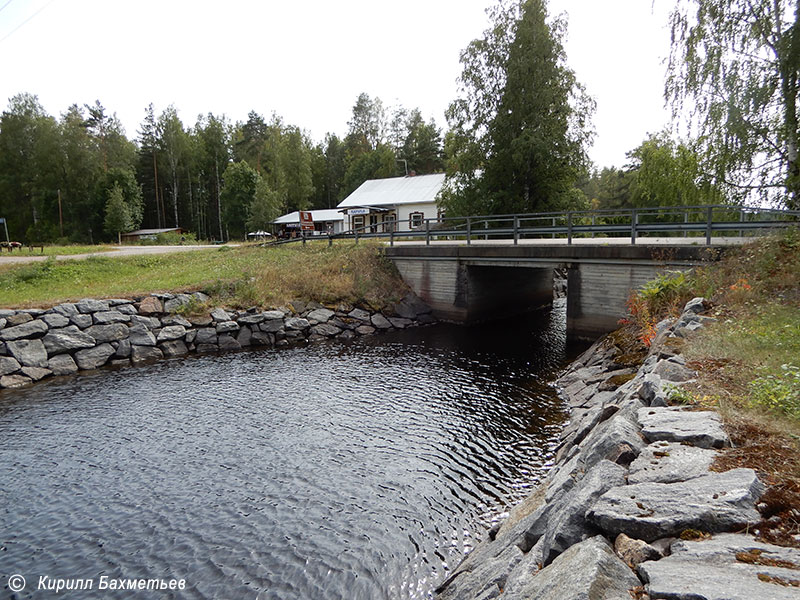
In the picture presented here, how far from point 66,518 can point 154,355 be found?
1047 cm

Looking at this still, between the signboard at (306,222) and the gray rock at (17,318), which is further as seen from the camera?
the signboard at (306,222)

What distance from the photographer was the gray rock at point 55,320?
15.9m

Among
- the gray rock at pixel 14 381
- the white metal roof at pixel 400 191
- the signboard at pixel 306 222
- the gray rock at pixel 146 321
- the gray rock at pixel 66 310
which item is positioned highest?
the white metal roof at pixel 400 191

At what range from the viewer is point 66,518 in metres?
7.38

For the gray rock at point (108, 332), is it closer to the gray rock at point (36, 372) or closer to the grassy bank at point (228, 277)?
the gray rock at point (36, 372)

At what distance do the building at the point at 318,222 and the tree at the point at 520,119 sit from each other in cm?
2500

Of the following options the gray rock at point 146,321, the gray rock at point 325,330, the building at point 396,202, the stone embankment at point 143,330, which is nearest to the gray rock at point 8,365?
the stone embankment at point 143,330

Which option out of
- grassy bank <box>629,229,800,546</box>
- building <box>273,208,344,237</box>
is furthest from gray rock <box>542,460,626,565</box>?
→ building <box>273,208,344,237</box>

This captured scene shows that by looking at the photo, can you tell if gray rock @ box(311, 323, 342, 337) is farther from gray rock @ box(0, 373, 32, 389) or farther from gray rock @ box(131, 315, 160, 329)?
gray rock @ box(0, 373, 32, 389)

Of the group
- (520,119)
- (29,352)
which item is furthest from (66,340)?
(520,119)

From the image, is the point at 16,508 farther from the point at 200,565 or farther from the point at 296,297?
the point at 296,297

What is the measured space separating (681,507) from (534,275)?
78.2ft

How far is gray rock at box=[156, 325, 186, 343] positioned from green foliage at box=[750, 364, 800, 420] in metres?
17.3

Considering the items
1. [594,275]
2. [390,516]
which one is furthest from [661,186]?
[390,516]
